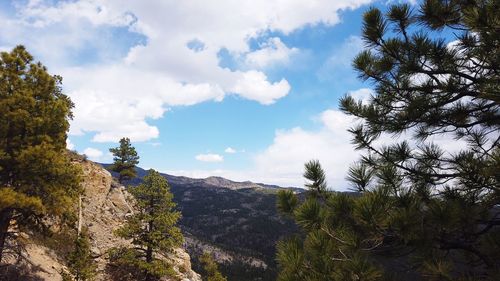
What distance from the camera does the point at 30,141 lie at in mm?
15922

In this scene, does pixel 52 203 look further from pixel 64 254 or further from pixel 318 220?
pixel 318 220

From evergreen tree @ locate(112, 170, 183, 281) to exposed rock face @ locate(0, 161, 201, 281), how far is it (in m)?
1.42

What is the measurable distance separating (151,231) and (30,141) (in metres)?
11.3

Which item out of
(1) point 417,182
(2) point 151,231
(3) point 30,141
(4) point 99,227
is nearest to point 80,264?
(2) point 151,231

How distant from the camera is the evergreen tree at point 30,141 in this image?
50.2 ft

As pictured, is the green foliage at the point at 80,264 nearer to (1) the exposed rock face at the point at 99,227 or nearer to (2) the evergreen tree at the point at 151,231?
(1) the exposed rock face at the point at 99,227

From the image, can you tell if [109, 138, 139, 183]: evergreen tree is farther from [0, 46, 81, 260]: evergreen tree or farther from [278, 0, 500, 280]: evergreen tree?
[278, 0, 500, 280]: evergreen tree

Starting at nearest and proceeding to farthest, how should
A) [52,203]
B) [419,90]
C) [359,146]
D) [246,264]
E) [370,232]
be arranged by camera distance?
[370,232] → [419,90] → [359,146] → [52,203] → [246,264]

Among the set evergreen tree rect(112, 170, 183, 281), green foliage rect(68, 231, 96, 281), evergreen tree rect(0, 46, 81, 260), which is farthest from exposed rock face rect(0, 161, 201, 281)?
evergreen tree rect(0, 46, 81, 260)

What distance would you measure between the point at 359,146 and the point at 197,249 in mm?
202763

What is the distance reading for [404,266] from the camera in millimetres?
5305

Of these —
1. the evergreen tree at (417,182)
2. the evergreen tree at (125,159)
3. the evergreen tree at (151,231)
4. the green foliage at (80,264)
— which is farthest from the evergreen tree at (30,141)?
the evergreen tree at (125,159)

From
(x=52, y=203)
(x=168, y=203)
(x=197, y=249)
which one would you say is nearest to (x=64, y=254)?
(x=168, y=203)

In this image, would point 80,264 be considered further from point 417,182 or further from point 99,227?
point 417,182
